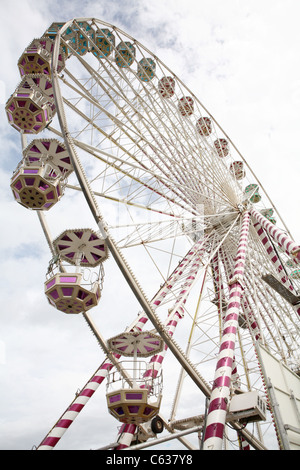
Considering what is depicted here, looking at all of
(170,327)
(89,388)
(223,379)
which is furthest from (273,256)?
(89,388)

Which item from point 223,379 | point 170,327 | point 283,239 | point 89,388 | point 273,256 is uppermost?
point 273,256

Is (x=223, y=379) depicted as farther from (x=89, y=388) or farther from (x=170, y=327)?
(x=89, y=388)

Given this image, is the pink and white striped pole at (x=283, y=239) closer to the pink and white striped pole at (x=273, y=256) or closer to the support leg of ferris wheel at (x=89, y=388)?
the pink and white striped pole at (x=273, y=256)

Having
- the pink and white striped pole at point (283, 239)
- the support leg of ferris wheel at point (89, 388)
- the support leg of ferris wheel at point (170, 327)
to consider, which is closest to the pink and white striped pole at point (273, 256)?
the pink and white striped pole at point (283, 239)

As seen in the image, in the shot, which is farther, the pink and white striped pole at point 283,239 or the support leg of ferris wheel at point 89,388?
the pink and white striped pole at point 283,239

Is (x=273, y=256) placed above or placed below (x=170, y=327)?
above

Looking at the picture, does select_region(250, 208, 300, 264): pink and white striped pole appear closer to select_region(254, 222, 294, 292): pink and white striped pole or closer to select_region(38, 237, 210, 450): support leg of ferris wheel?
select_region(254, 222, 294, 292): pink and white striped pole

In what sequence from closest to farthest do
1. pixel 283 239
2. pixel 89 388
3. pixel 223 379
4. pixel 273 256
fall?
pixel 223 379, pixel 89 388, pixel 283 239, pixel 273 256

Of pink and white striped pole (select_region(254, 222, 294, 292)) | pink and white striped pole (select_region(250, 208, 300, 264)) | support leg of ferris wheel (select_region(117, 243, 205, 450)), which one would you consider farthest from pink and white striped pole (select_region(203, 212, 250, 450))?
pink and white striped pole (select_region(254, 222, 294, 292))

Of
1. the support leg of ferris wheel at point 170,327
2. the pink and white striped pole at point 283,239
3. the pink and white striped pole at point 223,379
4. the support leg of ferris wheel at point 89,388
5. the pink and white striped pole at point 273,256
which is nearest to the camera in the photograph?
the pink and white striped pole at point 223,379

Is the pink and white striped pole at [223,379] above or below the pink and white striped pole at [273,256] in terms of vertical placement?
below
